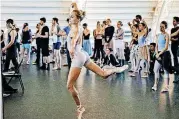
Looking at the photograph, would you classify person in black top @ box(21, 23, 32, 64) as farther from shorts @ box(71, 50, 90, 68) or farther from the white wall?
shorts @ box(71, 50, 90, 68)

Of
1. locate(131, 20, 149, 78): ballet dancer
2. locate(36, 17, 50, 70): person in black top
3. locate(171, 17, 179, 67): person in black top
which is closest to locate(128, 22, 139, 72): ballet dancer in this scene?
locate(131, 20, 149, 78): ballet dancer

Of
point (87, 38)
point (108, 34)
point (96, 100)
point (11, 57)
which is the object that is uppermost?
point (108, 34)

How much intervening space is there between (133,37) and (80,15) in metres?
3.83

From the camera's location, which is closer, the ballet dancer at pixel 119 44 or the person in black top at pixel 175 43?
the person in black top at pixel 175 43

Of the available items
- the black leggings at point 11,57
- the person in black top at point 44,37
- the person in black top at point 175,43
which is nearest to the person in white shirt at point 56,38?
the person in black top at point 44,37

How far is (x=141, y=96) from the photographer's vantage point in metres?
5.49

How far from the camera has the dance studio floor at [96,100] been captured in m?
4.40

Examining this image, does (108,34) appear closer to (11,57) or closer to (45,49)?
(45,49)

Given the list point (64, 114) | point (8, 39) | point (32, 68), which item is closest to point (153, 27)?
point (32, 68)

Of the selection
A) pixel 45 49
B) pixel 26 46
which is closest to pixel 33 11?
pixel 26 46

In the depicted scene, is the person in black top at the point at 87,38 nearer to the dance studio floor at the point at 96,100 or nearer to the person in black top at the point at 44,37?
the person in black top at the point at 44,37

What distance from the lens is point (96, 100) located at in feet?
17.0

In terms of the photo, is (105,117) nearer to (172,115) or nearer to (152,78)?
(172,115)

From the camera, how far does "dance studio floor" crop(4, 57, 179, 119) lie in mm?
4402
